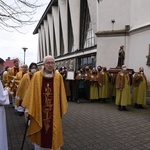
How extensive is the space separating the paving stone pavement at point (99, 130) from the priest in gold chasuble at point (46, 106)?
104 cm

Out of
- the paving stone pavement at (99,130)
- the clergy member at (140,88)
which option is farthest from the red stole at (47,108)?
the clergy member at (140,88)

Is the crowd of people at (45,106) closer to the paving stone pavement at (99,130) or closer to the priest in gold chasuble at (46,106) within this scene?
the priest in gold chasuble at (46,106)

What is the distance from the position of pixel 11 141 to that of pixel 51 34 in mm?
47348

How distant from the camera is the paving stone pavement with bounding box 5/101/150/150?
5.33 meters

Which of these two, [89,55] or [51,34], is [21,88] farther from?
[51,34]

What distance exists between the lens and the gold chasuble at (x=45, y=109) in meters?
4.20

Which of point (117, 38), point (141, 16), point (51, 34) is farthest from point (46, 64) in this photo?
point (51, 34)

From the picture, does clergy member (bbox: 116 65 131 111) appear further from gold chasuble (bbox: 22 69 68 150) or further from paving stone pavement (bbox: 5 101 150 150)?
gold chasuble (bbox: 22 69 68 150)

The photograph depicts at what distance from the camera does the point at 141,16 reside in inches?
572

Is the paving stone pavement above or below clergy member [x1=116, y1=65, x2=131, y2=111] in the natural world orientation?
below

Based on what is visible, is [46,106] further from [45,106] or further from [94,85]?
[94,85]

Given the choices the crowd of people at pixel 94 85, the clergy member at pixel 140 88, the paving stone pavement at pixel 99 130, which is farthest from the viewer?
the crowd of people at pixel 94 85

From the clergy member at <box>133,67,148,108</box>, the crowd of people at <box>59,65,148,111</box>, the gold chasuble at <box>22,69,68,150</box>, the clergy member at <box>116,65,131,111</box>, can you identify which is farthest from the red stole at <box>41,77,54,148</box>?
the crowd of people at <box>59,65,148,111</box>

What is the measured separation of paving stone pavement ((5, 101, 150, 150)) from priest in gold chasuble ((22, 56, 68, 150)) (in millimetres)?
1043
